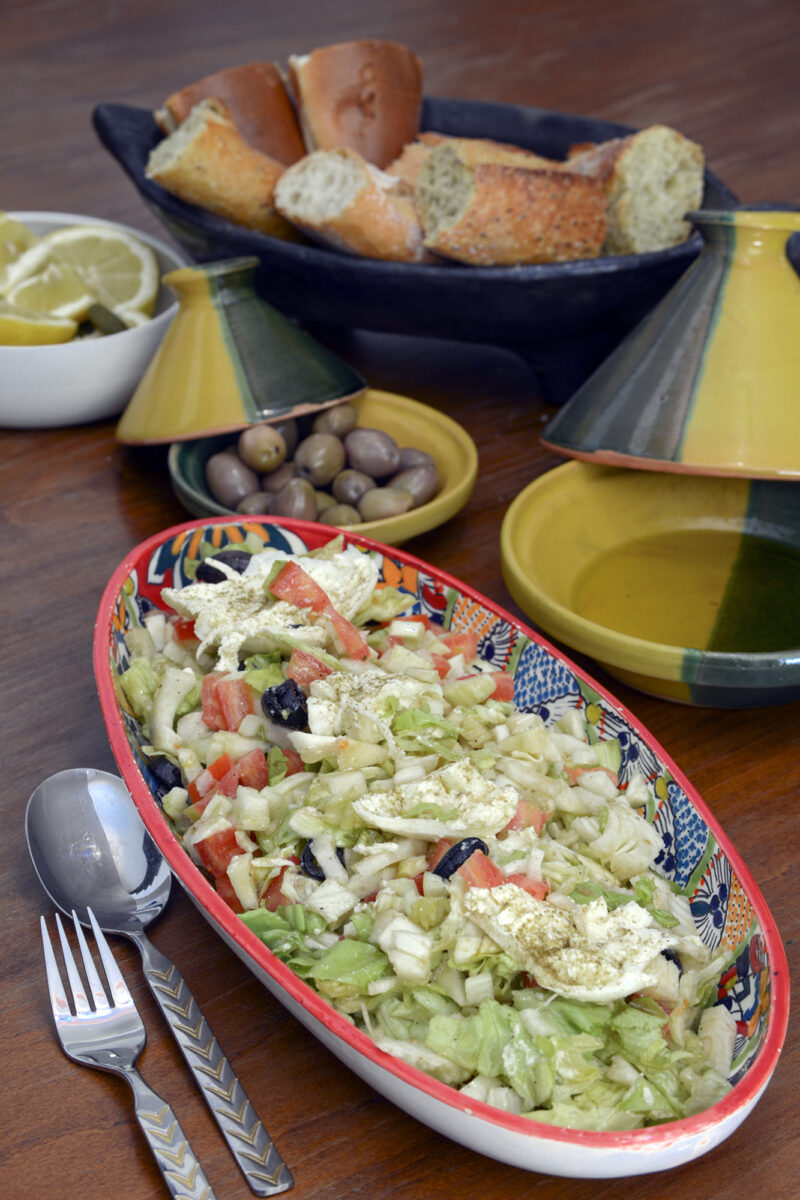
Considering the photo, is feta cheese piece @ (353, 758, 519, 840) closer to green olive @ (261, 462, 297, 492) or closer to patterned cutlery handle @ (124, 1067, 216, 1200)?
patterned cutlery handle @ (124, 1067, 216, 1200)

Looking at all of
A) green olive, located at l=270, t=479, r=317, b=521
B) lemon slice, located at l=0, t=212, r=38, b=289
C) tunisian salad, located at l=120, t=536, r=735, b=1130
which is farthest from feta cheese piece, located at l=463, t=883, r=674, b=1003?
lemon slice, located at l=0, t=212, r=38, b=289

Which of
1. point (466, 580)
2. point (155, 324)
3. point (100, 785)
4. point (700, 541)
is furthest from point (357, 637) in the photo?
point (155, 324)

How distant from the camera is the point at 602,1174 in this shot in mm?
583

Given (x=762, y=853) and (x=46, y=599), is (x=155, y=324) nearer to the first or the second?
(x=46, y=599)

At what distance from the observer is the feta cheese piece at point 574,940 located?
664 millimetres

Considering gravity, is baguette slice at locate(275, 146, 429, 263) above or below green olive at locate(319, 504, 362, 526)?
above

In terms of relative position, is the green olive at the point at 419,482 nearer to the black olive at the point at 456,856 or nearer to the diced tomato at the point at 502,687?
the diced tomato at the point at 502,687

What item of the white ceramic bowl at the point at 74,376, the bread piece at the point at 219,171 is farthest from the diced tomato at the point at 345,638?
the bread piece at the point at 219,171

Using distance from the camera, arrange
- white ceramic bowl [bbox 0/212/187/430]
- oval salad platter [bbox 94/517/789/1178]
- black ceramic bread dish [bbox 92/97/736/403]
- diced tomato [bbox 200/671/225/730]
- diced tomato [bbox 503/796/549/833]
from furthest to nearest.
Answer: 1. white ceramic bowl [bbox 0/212/187/430]
2. black ceramic bread dish [bbox 92/97/736/403]
3. diced tomato [bbox 200/671/225/730]
4. diced tomato [bbox 503/796/549/833]
5. oval salad platter [bbox 94/517/789/1178]

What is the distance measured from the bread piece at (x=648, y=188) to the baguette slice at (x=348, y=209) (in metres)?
0.26

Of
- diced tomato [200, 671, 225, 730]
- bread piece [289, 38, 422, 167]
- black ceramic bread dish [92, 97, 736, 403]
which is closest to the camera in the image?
diced tomato [200, 671, 225, 730]

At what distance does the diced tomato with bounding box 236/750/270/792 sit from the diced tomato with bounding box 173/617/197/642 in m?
0.17

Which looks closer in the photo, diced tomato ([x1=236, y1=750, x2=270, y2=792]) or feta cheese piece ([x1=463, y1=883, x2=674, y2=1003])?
feta cheese piece ([x1=463, y1=883, x2=674, y2=1003])

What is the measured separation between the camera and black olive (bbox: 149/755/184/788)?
835mm
